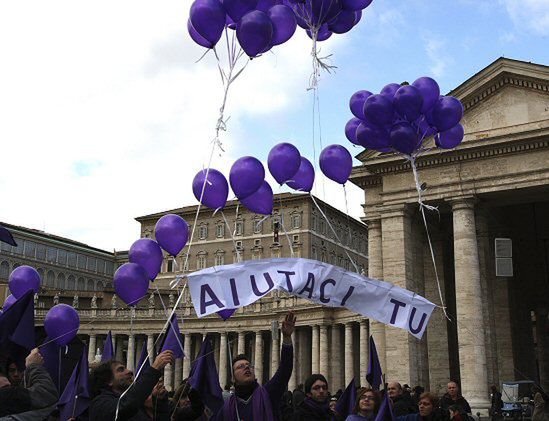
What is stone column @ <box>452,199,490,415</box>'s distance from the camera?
87.1 feet

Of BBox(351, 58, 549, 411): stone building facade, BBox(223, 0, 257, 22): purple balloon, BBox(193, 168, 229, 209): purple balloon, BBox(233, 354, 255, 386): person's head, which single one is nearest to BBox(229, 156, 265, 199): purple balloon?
BBox(193, 168, 229, 209): purple balloon

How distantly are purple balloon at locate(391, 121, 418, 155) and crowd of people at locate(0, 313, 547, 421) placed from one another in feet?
18.4

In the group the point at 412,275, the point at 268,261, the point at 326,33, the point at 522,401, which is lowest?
the point at 522,401

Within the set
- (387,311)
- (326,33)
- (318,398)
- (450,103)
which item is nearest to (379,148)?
(450,103)

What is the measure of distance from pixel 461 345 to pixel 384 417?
Answer: 69.8 feet

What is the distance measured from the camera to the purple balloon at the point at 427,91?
12508 millimetres

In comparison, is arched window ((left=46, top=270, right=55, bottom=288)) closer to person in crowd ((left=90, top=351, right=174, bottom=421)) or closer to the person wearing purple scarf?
person in crowd ((left=90, top=351, right=174, bottom=421))

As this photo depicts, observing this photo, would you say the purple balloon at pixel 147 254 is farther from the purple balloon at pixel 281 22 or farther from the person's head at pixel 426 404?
the person's head at pixel 426 404

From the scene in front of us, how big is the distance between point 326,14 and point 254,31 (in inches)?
74.7

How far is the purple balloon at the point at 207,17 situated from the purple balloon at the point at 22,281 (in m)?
5.87

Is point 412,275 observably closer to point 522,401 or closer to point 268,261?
point 522,401

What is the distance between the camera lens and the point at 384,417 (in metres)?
7.28

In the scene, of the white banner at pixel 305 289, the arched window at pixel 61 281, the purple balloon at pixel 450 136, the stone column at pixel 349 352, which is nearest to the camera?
the white banner at pixel 305 289

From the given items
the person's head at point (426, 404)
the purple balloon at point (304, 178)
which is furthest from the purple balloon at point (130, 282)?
the person's head at point (426, 404)
